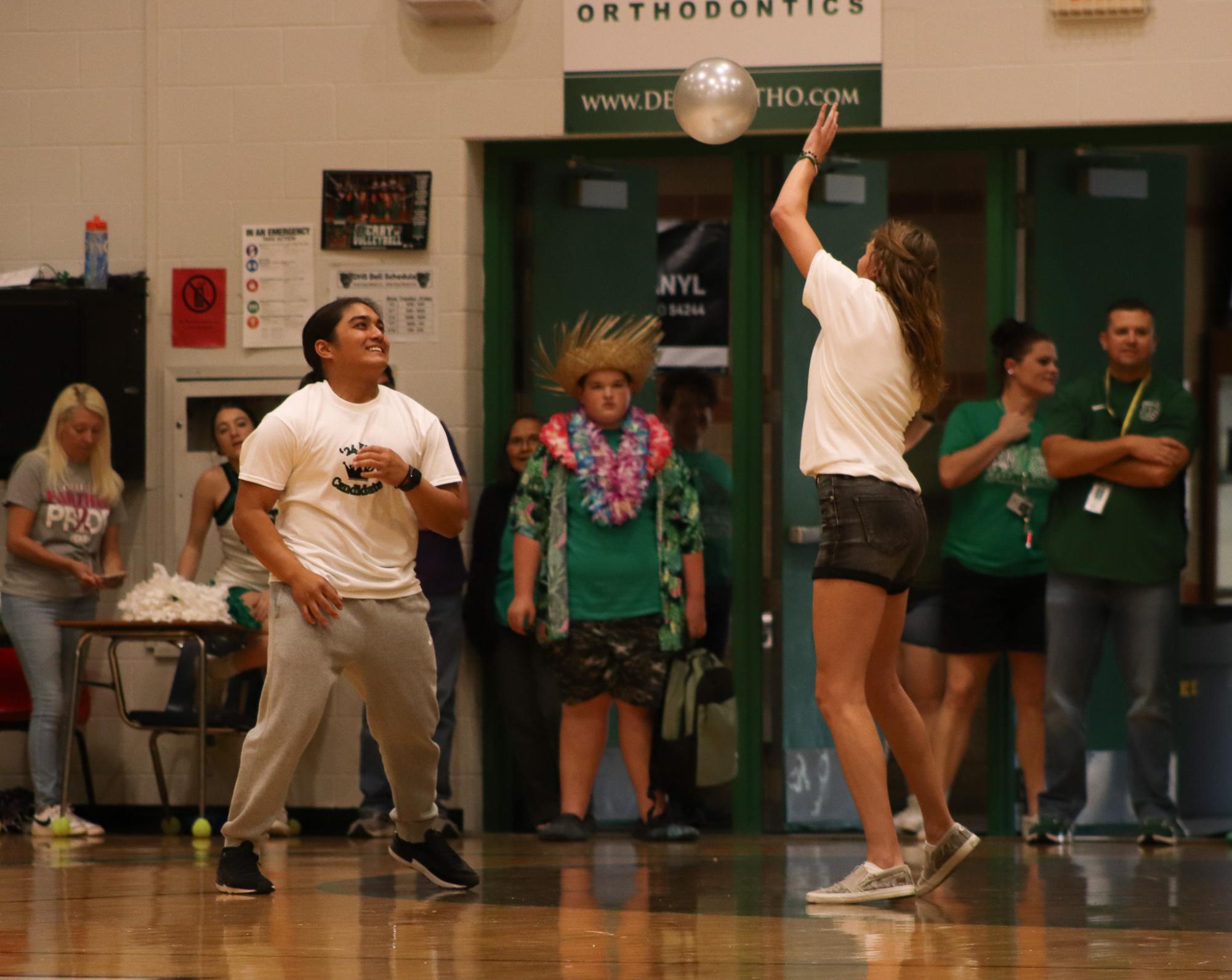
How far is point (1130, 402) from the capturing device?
610cm

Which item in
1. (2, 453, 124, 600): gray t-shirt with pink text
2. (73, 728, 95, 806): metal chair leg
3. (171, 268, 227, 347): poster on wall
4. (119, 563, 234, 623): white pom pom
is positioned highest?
(171, 268, 227, 347): poster on wall

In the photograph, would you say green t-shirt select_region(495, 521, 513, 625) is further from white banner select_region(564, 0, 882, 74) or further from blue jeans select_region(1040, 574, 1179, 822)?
blue jeans select_region(1040, 574, 1179, 822)

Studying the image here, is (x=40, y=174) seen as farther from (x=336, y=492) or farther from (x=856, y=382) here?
(x=856, y=382)

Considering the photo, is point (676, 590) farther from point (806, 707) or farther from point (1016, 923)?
point (1016, 923)

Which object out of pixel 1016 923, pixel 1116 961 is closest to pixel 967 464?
pixel 1016 923

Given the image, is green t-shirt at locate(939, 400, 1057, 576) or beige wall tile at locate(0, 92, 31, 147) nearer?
green t-shirt at locate(939, 400, 1057, 576)

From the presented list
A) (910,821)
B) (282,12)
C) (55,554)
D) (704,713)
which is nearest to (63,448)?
(55,554)

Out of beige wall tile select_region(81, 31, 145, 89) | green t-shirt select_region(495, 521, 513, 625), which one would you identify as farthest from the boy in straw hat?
beige wall tile select_region(81, 31, 145, 89)

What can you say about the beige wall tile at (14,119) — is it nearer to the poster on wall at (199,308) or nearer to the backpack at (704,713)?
the poster on wall at (199,308)

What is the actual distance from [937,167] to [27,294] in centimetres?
359

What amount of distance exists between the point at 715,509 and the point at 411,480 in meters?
2.64

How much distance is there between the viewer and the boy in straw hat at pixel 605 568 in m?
6.12

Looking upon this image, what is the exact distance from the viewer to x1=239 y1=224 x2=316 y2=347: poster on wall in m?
6.72

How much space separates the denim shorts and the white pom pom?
9.14 ft
